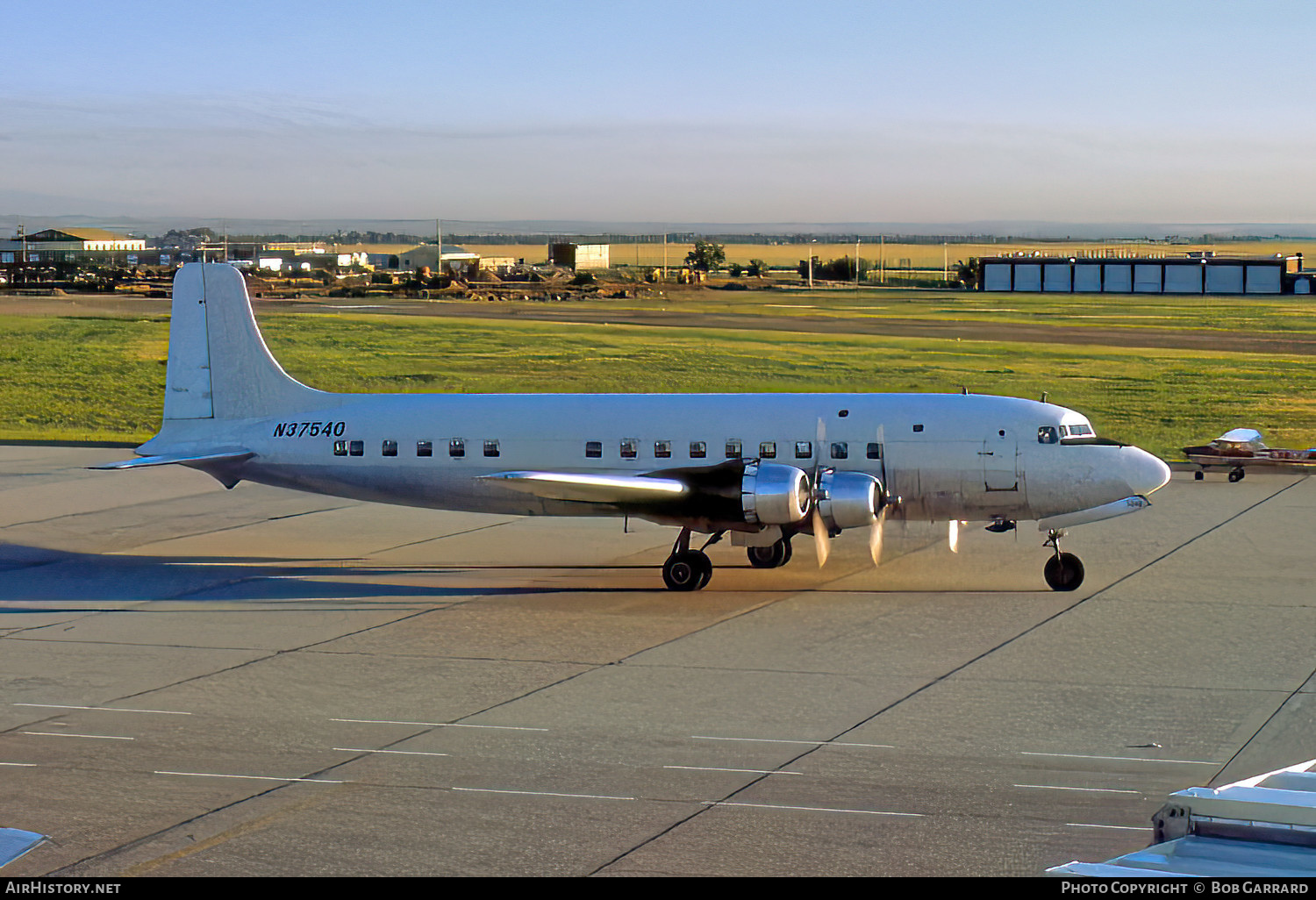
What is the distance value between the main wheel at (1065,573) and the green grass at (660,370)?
25.6m

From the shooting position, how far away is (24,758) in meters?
18.3

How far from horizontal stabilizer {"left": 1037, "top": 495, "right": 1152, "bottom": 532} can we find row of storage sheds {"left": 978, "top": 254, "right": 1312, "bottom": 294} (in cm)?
13933

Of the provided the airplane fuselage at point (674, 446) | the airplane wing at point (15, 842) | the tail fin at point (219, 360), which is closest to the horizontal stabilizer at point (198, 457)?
the airplane fuselage at point (674, 446)

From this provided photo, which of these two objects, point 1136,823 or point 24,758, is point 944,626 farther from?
point 24,758

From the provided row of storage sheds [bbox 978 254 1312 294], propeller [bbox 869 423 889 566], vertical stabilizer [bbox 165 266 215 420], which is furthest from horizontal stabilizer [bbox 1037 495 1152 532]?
row of storage sheds [bbox 978 254 1312 294]

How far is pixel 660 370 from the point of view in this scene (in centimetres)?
7888

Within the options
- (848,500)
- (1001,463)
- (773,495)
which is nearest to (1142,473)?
(1001,463)

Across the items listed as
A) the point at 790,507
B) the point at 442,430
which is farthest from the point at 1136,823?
the point at 442,430

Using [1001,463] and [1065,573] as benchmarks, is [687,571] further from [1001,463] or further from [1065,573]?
[1065,573]

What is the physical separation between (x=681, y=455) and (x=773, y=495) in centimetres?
324

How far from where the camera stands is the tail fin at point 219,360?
1252 inches

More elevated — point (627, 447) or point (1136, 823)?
point (627, 447)

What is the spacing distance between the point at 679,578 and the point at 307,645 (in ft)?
24.9

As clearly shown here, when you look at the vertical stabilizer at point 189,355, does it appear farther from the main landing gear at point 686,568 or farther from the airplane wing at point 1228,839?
the airplane wing at point 1228,839
